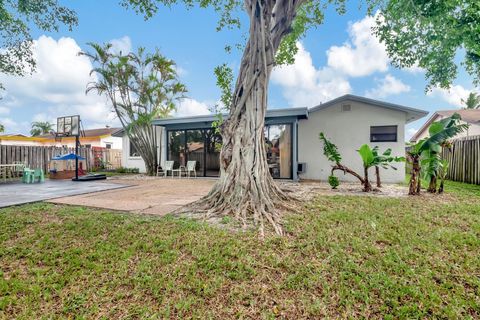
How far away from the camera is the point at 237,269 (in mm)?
2592

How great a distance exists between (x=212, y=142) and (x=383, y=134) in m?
8.05

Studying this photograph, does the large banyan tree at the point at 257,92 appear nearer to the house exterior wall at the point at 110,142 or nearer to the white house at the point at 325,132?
the white house at the point at 325,132

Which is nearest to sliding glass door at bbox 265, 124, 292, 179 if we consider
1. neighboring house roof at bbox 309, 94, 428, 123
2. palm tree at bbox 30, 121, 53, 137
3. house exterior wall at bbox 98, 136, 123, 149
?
neighboring house roof at bbox 309, 94, 428, 123

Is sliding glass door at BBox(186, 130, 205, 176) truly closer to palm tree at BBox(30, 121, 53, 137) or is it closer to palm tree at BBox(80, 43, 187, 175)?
palm tree at BBox(80, 43, 187, 175)

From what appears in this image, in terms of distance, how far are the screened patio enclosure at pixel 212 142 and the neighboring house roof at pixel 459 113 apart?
14142mm

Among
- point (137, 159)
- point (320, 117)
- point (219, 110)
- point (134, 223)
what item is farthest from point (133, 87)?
point (134, 223)

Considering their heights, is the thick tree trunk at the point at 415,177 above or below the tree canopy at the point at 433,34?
below

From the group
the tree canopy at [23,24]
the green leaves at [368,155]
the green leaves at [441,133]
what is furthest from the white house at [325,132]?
the tree canopy at [23,24]

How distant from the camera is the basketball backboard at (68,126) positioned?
38.0 feet

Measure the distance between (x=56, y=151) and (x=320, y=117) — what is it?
51.6 ft

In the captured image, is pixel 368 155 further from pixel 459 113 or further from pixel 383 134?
pixel 459 113

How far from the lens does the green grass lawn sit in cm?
210

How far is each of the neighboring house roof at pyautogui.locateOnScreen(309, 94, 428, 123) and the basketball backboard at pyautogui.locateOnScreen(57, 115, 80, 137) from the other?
38.3ft

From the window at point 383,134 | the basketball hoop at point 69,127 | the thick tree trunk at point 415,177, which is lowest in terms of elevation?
the thick tree trunk at point 415,177
